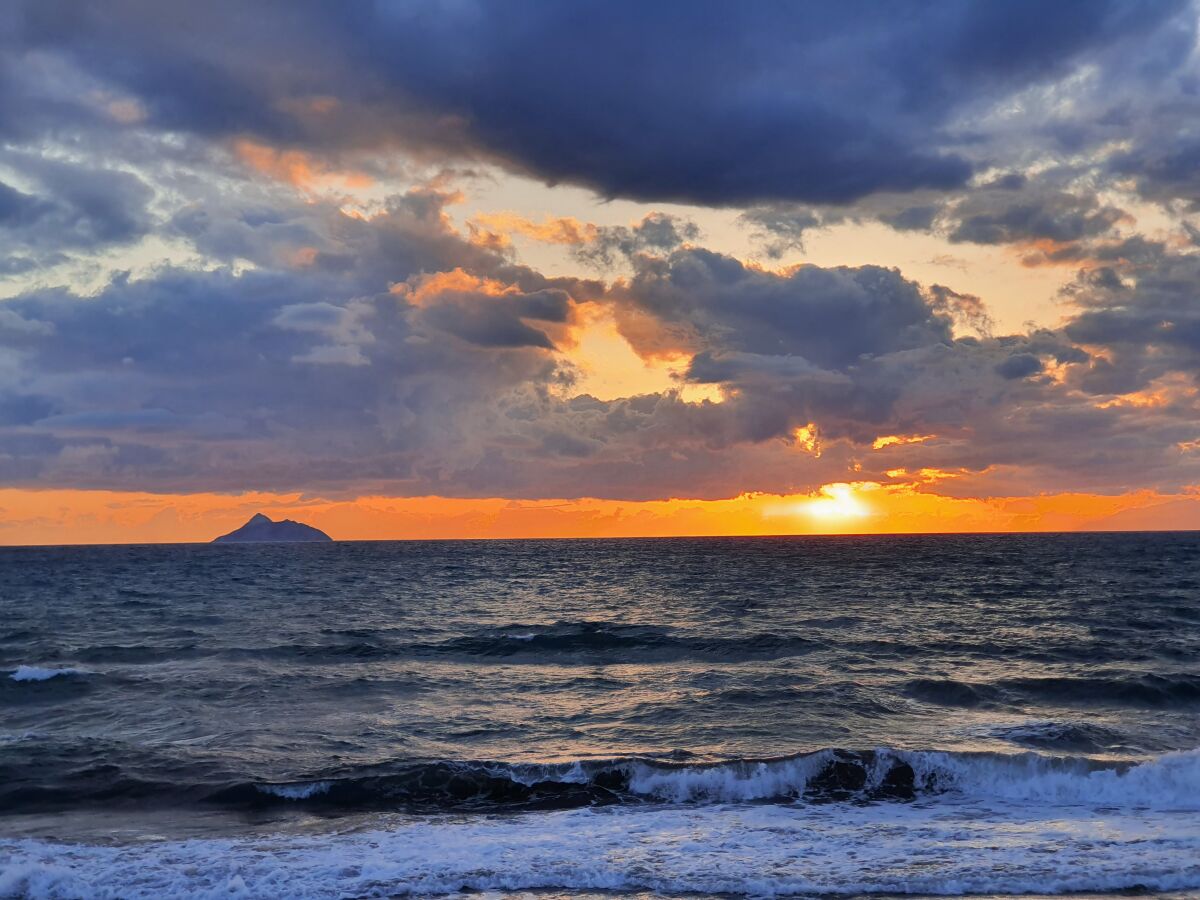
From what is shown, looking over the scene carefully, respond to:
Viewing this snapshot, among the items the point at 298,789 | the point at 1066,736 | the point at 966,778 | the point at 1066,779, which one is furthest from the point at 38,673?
the point at 1066,736

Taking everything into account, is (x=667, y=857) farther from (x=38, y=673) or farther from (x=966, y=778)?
(x=38, y=673)

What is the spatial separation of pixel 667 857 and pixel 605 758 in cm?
709

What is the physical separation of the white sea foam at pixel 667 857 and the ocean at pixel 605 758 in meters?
0.08

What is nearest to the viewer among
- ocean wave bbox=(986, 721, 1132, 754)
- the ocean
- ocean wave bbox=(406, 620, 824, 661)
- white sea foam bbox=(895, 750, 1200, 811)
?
the ocean

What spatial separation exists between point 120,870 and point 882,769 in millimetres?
18625

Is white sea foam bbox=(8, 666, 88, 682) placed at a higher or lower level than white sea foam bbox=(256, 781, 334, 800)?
higher

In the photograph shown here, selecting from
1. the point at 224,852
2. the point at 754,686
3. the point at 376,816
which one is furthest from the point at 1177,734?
the point at 224,852

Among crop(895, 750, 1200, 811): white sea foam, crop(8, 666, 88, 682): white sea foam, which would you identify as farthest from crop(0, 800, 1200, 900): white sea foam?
crop(8, 666, 88, 682): white sea foam

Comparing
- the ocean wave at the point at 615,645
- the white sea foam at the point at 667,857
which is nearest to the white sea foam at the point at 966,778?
the white sea foam at the point at 667,857

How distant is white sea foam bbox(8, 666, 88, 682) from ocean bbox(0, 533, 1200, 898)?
Answer: 0.76 feet

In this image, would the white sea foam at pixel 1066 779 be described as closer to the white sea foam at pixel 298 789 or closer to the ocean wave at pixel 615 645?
the white sea foam at pixel 298 789

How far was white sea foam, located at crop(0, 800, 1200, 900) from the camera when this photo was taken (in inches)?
655

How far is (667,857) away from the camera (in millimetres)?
18312

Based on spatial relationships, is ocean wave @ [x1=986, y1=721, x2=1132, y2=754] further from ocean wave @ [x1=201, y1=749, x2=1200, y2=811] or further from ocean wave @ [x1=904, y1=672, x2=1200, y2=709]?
ocean wave @ [x1=904, y1=672, x2=1200, y2=709]
